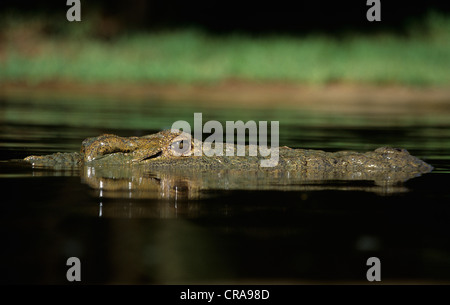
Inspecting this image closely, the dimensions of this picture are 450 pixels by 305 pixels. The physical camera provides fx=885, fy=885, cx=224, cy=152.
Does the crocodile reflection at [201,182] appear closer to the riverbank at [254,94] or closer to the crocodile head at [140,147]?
the crocodile head at [140,147]

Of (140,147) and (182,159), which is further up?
(140,147)

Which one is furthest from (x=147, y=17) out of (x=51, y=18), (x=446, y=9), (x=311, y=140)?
(x=311, y=140)

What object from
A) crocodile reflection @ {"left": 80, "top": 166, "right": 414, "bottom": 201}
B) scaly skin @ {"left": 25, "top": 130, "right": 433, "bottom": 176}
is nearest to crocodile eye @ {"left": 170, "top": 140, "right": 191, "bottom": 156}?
scaly skin @ {"left": 25, "top": 130, "right": 433, "bottom": 176}

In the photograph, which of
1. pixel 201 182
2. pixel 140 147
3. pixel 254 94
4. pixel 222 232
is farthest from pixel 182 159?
pixel 254 94

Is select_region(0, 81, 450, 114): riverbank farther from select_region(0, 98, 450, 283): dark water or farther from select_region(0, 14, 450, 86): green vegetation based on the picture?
select_region(0, 98, 450, 283): dark water

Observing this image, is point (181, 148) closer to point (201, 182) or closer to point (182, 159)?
point (182, 159)

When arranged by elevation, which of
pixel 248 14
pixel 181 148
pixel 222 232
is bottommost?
pixel 222 232
